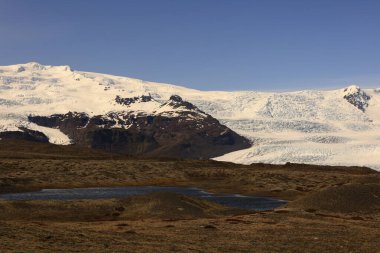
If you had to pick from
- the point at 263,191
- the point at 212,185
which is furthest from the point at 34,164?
the point at 263,191

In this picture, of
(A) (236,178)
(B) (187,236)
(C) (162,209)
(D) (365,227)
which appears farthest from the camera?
(A) (236,178)

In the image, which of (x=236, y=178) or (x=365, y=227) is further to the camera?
(x=236, y=178)

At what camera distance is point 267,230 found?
2069 inches

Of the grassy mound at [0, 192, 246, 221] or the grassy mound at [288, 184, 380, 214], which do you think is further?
the grassy mound at [288, 184, 380, 214]

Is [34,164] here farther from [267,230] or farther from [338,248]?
[338,248]

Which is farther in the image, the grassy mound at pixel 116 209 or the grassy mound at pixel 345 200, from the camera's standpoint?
the grassy mound at pixel 345 200

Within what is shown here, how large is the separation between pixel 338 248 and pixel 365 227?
15158 mm

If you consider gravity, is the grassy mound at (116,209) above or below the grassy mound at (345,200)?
below

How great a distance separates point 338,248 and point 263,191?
84779 millimetres

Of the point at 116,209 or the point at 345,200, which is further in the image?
the point at 345,200

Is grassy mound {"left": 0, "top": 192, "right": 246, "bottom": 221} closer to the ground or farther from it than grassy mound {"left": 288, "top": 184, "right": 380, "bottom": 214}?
closer to the ground

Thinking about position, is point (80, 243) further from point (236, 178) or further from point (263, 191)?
point (236, 178)

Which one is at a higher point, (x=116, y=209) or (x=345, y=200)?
(x=345, y=200)

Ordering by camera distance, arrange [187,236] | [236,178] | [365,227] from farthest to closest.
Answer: [236,178] → [365,227] → [187,236]
